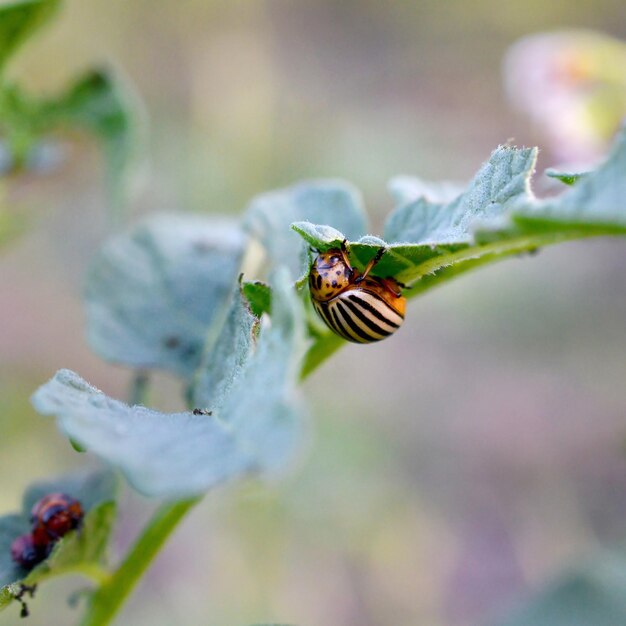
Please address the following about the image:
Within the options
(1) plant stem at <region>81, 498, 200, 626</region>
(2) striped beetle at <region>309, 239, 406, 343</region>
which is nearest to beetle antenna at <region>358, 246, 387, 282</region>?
(2) striped beetle at <region>309, 239, 406, 343</region>

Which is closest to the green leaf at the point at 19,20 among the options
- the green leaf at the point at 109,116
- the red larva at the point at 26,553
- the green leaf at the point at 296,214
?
the green leaf at the point at 109,116

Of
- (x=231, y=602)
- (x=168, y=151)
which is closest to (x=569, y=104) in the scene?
(x=231, y=602)

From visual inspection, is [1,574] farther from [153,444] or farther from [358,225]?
[358,225]

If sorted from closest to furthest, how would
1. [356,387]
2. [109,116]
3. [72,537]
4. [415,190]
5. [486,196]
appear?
[486,196], [72,537], [415,190], [109,116], [356,387]

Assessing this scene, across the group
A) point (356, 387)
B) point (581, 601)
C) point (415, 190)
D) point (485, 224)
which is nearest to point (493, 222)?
point (485, 224)

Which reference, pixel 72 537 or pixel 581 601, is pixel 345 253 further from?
pixel 581 601

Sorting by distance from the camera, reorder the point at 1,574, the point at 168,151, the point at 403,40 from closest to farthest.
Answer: the point at 1,574
the point at 168,151
the point at 403,40
